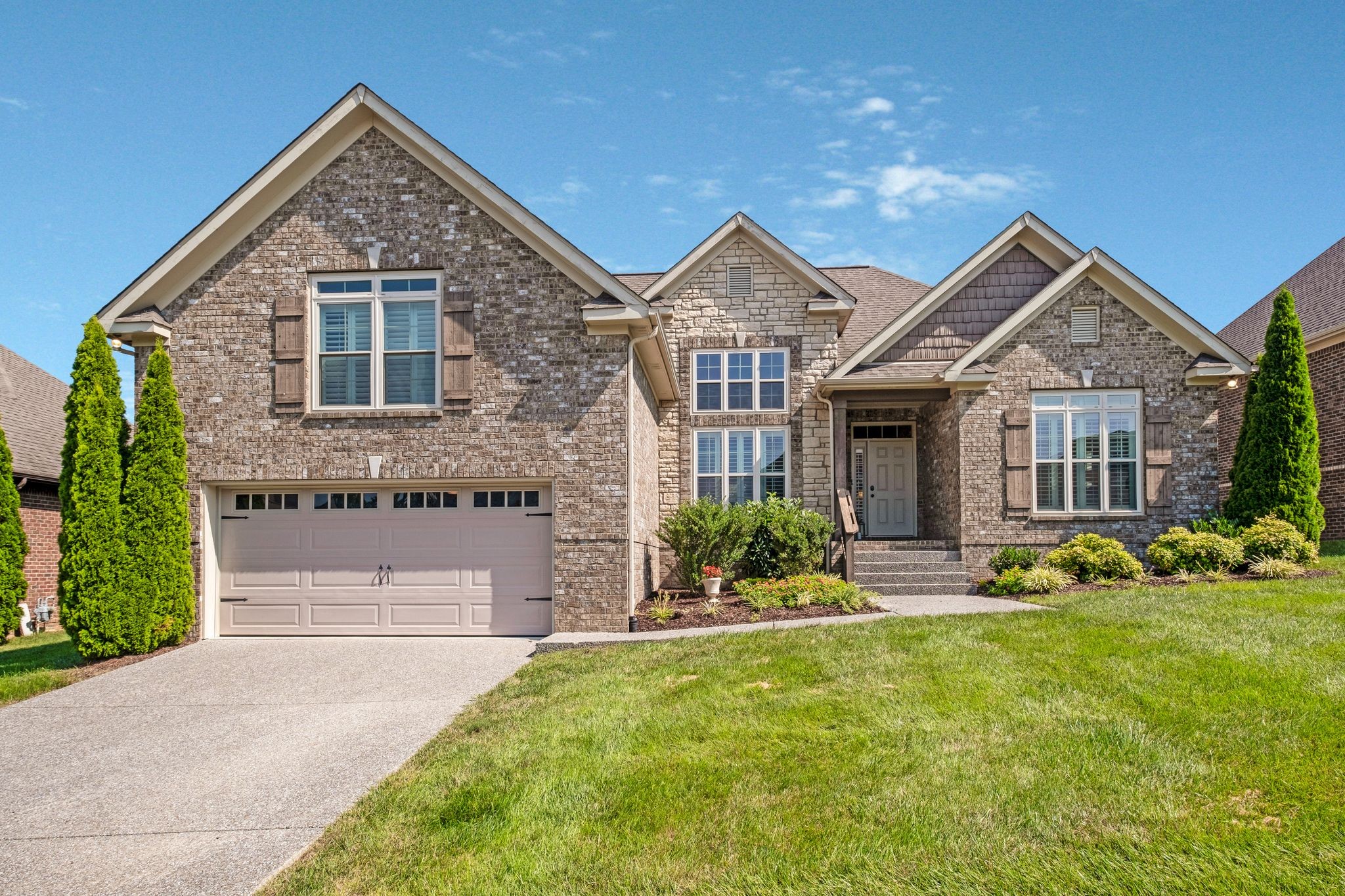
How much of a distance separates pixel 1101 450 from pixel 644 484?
788cm

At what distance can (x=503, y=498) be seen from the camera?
1179 cm

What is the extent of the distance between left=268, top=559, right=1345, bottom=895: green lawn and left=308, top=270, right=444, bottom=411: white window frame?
Result: 509 centimetres

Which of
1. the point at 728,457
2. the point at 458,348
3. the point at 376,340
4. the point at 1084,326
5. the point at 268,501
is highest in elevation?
the point at 1084,326

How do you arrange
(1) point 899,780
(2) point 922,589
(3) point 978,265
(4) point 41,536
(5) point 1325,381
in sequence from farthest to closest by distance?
(4) point 41,536 < (5) point 1325,381 < (3) point 978,265 < (2) point 922,589 < (1) point 899,780

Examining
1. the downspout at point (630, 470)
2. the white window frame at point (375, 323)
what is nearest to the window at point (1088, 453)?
the downspout at point (630, 470)

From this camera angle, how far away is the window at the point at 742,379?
1711 centimetres

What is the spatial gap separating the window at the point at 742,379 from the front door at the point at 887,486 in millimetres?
2359

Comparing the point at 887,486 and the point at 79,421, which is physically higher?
the point at 79,421

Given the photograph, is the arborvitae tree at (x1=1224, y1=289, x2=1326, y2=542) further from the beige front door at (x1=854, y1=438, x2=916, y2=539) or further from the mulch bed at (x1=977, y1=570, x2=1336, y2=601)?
the beige front door at (x1=854, y1=438, x2=916, y2=539)

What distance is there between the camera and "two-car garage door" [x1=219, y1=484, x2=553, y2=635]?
1169 cm

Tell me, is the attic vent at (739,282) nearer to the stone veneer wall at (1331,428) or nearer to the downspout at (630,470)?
the downspout at (630,470)

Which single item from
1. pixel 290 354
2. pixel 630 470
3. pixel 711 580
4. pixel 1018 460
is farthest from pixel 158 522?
pixel 1018 460

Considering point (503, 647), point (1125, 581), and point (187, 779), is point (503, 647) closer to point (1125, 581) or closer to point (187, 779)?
point (187, 779)

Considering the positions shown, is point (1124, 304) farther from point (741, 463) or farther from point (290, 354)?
point (290, 354)
